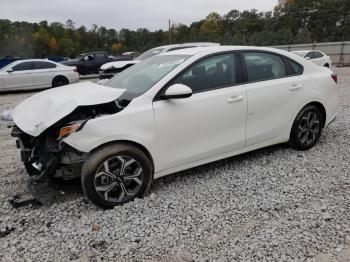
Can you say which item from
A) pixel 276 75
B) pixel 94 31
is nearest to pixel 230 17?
pixel 94 31

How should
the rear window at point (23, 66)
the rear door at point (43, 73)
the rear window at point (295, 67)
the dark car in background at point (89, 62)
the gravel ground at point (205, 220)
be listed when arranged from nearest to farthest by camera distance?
the gravel ground at point (205, 220), the rear window at point (295, 67), the rear window at point (23, 66), the rear door at point (43, 73), the dark car in background at point (89, 62)

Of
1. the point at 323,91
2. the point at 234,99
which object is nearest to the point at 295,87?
the point at 323,91

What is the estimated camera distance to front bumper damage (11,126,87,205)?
3.19 m

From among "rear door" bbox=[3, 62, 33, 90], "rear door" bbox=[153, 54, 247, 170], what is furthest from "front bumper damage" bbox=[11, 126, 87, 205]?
"rear door" bbox=[3, 62, 33, 90]

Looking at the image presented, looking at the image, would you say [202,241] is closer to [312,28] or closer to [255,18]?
[312,28]

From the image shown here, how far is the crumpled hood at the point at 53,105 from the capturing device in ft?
10.4

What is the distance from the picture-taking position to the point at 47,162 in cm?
325

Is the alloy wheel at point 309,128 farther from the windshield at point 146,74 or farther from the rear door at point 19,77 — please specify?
the rear door at point 19,77

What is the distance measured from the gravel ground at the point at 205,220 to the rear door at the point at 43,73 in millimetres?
10215

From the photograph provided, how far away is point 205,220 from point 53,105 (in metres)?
1.94

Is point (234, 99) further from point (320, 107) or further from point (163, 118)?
point (320, 107)

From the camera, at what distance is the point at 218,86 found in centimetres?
388

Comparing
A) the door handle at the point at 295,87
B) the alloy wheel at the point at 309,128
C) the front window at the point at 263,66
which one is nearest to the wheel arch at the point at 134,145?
the front window at the point at 263,66

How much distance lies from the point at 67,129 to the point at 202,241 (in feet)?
5.30
